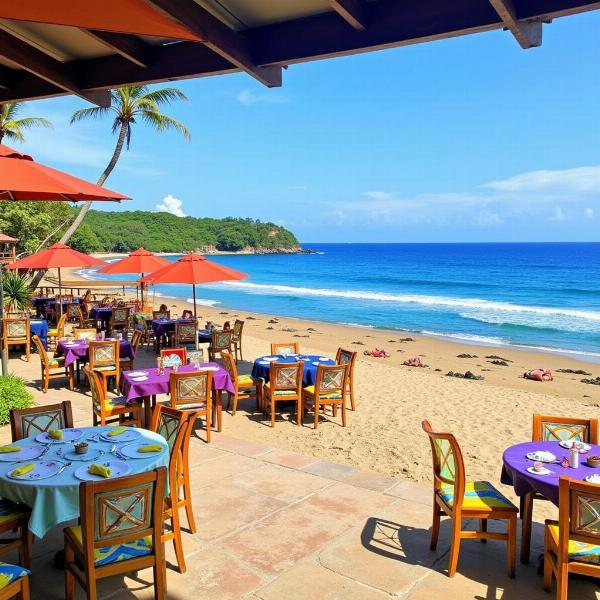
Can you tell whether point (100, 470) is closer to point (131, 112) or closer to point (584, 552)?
point (584, 552)

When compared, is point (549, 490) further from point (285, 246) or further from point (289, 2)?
point (285, 246)

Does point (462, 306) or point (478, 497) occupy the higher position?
point (478, 497)

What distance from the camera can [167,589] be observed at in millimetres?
3379

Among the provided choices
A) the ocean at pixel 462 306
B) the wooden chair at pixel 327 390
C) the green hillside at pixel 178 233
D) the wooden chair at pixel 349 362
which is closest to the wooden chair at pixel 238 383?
the wooden chair at pixel 327 390

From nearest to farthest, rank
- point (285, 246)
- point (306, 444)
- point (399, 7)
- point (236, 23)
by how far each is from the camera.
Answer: point (399, 7) < point (236, 23) < point (306, 444) < point (285, 246)

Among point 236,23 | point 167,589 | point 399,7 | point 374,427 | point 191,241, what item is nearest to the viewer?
point 399,7

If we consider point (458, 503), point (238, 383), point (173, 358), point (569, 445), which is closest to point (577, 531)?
point (458, 503)

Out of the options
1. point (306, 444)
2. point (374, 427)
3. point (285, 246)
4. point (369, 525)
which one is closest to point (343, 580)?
point (369, 525)

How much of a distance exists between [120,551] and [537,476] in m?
2.61

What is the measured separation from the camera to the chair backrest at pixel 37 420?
422cm

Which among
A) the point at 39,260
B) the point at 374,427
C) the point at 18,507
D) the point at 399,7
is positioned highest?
the point at 399,7

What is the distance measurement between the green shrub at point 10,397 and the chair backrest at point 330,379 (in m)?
3.66

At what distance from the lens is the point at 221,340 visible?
11.1m

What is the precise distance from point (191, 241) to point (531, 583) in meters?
107
